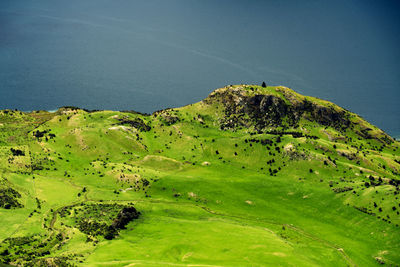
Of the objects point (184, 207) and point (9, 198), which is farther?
point (184, 207)

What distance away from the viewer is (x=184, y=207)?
470ft

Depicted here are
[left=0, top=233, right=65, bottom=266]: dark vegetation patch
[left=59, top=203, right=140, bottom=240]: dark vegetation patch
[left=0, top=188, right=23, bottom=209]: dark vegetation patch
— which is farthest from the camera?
[left=0, top=188, right=23, bottom=209]: dark vegetation patch

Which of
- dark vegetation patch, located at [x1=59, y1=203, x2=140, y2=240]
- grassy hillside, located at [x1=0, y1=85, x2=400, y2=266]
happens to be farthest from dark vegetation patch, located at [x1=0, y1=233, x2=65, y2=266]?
dark vegetation patch, located at [x1=59, y1=203, x2=140, y2=240]

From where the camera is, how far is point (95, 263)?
3337 inches

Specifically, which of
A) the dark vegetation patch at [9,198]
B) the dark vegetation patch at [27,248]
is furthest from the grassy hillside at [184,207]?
the dark vegetation patch at [9,198]

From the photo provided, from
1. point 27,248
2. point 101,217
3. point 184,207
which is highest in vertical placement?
point 184,207

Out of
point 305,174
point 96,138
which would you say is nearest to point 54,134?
point 96,138

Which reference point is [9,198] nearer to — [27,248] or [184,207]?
[27,248]

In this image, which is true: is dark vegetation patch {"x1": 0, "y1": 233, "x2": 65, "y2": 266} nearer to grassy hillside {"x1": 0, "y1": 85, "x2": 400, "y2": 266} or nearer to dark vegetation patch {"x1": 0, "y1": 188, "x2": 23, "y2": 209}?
grassy hillside {"x1": 0, "y1": 85, "x2": 400, "y2": 266}

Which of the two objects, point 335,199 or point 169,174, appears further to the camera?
point 169,174

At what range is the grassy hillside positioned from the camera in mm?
98125

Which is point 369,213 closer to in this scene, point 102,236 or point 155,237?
point 155,237

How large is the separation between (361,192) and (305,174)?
33.6 meters

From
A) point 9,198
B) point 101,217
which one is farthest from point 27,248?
point 9,198
